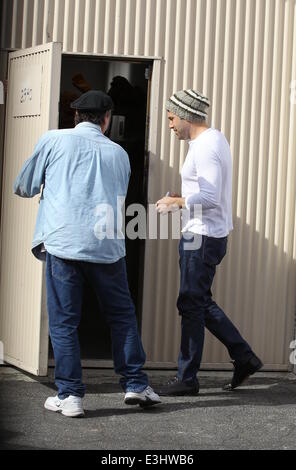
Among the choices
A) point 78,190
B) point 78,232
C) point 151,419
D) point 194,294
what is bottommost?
point 151,419

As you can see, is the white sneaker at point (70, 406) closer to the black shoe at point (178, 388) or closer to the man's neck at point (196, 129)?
the black shoe at point (178, 388)

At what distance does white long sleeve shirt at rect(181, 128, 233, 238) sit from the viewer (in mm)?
7027

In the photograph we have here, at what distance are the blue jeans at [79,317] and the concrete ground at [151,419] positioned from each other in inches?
9.1

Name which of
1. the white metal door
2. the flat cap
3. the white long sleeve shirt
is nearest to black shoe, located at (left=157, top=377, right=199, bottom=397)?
the white metal door

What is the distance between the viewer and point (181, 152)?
8.23 m

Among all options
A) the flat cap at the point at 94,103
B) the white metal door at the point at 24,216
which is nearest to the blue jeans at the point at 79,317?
the white metal door at the point at 24,216

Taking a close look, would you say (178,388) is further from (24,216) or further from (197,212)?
(24,216)

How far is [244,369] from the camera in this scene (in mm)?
7609

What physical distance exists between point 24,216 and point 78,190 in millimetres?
1092

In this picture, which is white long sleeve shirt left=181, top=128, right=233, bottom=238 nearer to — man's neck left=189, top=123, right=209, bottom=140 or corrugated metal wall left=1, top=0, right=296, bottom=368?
man's neck left=189, top=123, right=209, bottom=140

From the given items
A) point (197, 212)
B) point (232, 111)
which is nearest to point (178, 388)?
point (197, 212)
